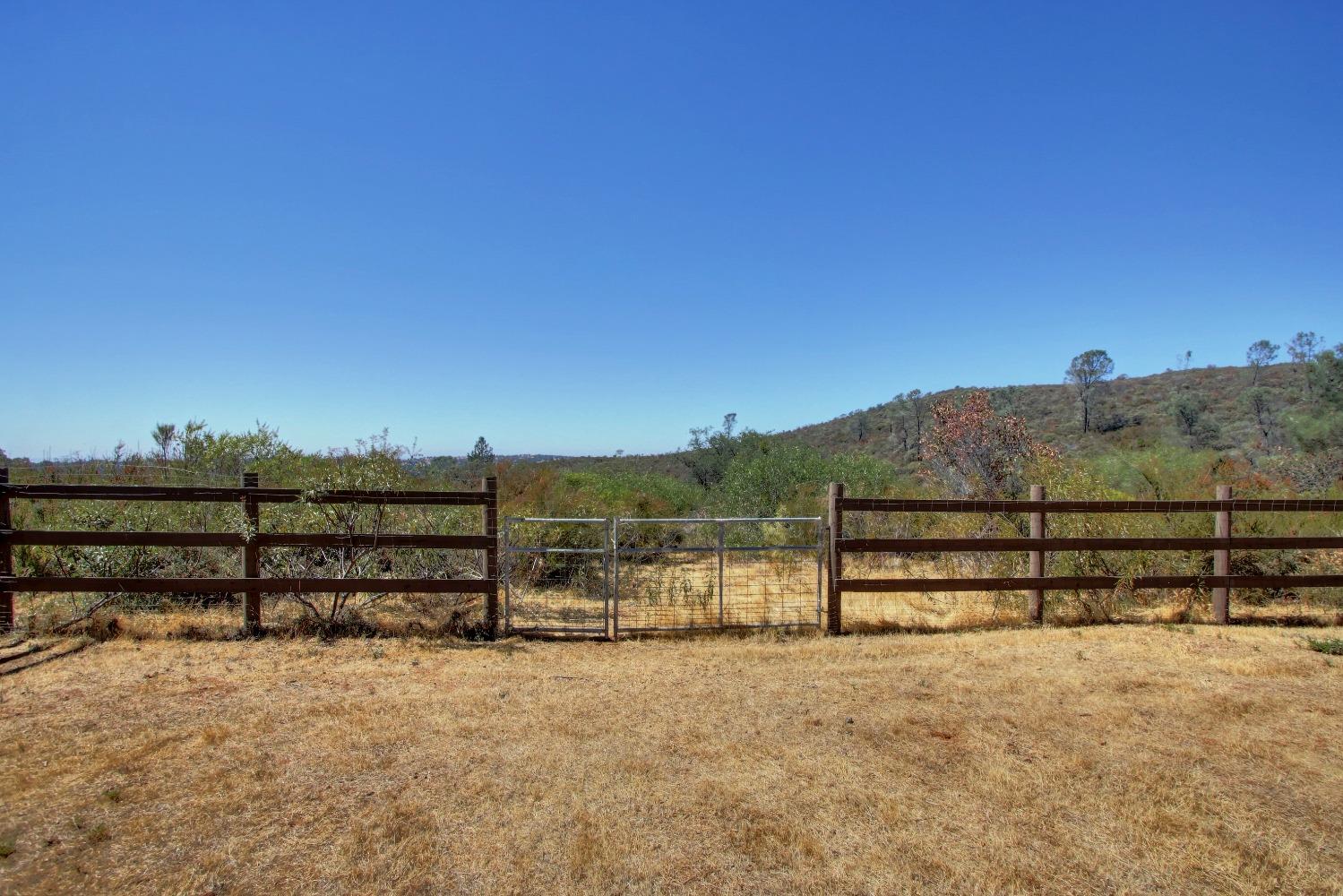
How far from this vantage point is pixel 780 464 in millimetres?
18375

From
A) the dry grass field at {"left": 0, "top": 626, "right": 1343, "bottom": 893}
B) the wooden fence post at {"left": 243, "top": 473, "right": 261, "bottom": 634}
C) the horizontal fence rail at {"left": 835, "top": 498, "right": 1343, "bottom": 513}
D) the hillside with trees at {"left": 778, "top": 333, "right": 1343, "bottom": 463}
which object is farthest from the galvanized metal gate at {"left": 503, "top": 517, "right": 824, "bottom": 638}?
the hillside with trees at {"left": 778, "top": 333, "right": 1343, "bottom": 463}

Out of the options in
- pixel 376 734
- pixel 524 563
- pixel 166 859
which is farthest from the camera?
pixel 524 563

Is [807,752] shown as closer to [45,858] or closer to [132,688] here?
[45,858]

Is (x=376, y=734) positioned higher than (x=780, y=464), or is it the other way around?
(x=780, y=464)

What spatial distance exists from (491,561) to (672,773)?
4256 mm

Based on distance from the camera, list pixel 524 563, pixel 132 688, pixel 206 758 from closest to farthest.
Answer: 1. pixel 206 758
2. pixel 132 688
3. pixel 524 563

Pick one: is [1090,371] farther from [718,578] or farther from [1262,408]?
[718,578]

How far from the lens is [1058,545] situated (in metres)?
8.43

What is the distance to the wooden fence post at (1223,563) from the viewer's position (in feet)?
28.6

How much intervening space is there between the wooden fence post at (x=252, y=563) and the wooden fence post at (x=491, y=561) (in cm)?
252

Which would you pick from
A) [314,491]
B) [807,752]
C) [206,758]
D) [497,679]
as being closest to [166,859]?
[206,758]

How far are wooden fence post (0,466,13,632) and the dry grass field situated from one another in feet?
6.48

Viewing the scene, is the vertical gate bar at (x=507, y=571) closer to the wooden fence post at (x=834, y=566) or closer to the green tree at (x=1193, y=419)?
the wooden fence post at (x=834, y=566)

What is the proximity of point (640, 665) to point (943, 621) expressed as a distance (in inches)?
166
